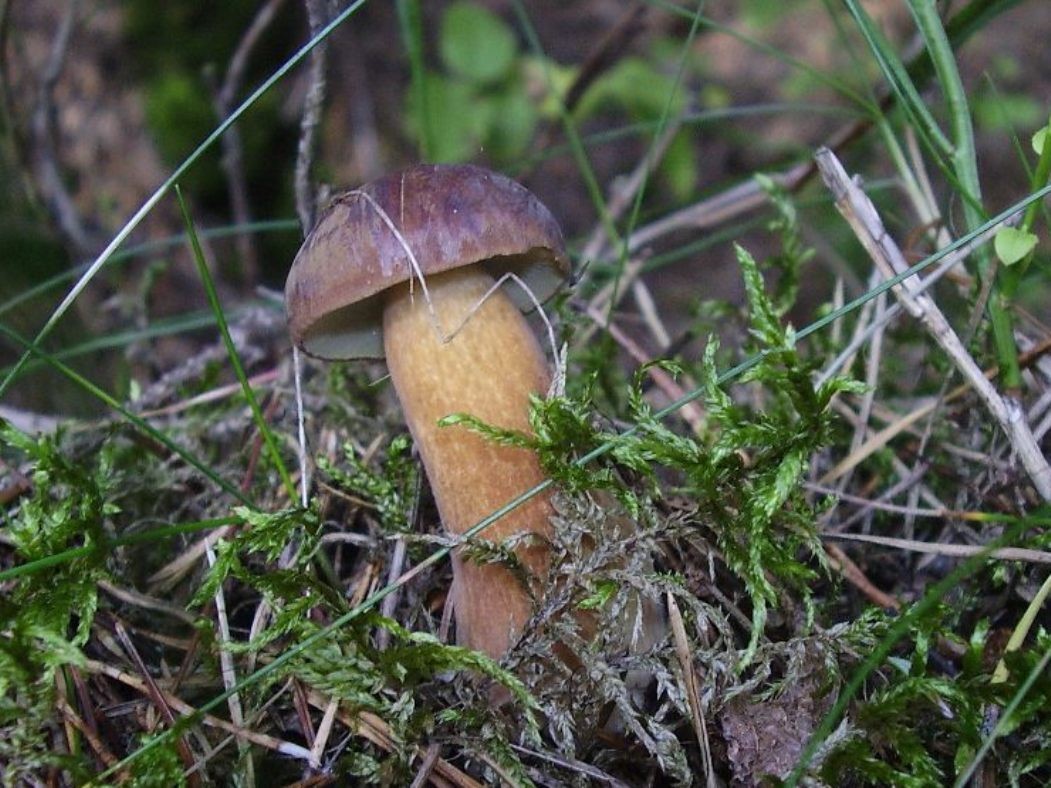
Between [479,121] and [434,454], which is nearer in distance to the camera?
[434,454]

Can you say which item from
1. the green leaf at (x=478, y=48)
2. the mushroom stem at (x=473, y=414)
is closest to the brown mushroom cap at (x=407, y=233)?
the mushroom stem at (x=473, y=414)

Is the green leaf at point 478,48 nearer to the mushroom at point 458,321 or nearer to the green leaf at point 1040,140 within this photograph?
the mushroom at point 458,321

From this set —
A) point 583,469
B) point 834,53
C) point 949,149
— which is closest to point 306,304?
point 583,469

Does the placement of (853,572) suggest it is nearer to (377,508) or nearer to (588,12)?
(377,508)

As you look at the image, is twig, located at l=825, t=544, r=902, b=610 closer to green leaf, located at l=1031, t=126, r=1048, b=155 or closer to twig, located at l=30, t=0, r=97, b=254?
green leaf, located at l=1031, t=126, r=1048, b=155

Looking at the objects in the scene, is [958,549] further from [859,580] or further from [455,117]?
[455,117]

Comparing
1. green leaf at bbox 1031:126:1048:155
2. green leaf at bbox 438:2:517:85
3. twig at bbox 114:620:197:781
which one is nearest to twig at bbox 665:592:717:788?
twig at bbox 114:620:197:781
